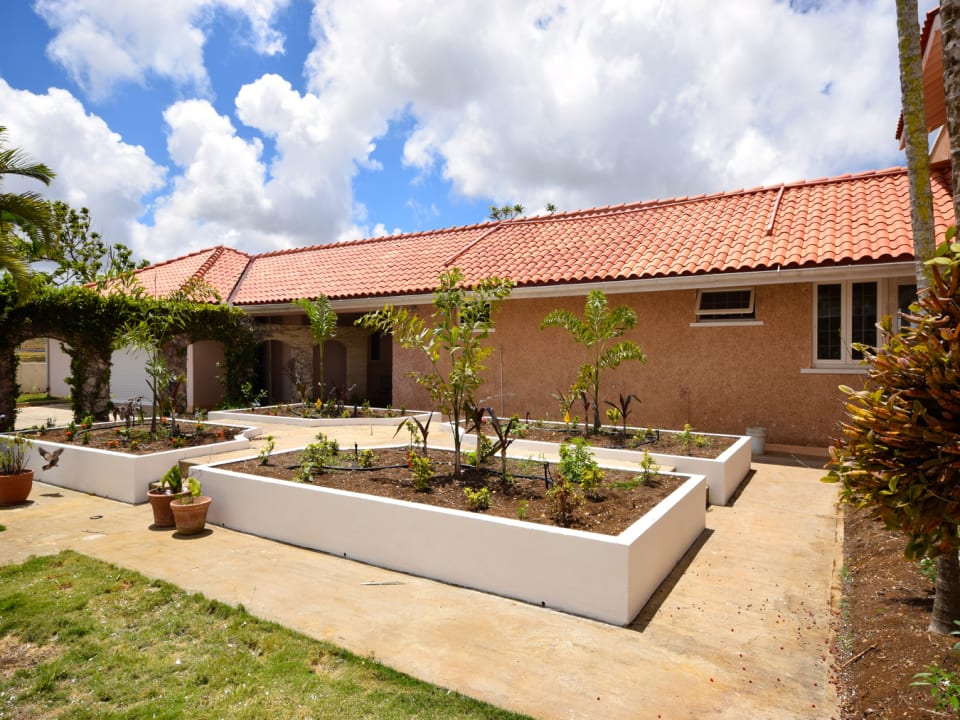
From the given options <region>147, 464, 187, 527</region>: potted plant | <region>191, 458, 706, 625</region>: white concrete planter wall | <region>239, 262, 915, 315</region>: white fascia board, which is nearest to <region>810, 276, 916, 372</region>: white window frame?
<region>239, 262, 915, 315</region>: white fascia board

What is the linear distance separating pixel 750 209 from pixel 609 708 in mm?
12744

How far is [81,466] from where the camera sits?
29.1 ft

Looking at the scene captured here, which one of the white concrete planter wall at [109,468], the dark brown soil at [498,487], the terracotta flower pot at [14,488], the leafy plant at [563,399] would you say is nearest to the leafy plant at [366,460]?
the dark brown soil at [498,487]

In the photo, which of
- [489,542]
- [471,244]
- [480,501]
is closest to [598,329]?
[480,501]

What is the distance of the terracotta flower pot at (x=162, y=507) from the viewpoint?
6887mm

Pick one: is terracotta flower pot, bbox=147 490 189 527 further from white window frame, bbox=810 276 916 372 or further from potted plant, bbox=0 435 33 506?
white window frame, bbox=810 276 916 372

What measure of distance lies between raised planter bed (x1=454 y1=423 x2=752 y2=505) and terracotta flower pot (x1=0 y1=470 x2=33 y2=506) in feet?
22.7

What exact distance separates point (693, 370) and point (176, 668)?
32.9 ft

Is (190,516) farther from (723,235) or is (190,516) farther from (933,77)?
(933,77)

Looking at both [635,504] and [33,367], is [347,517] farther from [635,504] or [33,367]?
[33,367]

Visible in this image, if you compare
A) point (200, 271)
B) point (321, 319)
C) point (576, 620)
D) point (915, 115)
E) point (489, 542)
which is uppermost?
point (200, 271)

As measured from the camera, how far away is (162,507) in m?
6.91

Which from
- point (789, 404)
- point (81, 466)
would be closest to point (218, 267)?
point (81, 466)

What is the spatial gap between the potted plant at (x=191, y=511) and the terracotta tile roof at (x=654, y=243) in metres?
7.95
